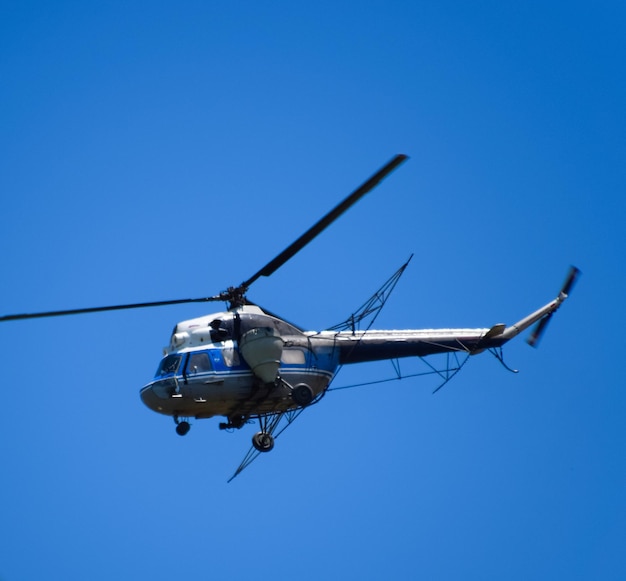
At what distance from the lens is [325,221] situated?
90.6ft

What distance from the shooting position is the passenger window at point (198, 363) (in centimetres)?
2990

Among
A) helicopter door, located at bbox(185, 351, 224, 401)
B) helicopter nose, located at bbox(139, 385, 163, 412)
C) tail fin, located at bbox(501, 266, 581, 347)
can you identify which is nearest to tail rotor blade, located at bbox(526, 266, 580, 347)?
tail fin, located at bbox(501, 266, 581, 347)

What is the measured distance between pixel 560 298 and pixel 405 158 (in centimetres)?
1462

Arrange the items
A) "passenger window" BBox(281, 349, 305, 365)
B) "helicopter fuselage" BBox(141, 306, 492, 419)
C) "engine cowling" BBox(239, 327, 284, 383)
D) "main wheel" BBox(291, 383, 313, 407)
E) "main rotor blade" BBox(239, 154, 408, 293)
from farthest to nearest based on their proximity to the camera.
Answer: "passenger window" BBox(281, 349, 305, 365) → "main wheel" BBox(291, 383, 313, 407) → "engine cowling" BBox(239, 327, 284, 383) → "helicopter fuselage" BBox(141, 306, 492, 419) → "main rotor blade" BBox(239, 154, 408, 293)

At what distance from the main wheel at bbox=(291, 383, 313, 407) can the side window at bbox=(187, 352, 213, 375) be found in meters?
2.63

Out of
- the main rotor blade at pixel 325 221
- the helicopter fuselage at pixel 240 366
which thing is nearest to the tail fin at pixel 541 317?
the helicopter fuselage at pixel 240 366

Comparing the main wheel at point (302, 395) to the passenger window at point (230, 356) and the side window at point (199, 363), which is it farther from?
the side window at point (199, 363)

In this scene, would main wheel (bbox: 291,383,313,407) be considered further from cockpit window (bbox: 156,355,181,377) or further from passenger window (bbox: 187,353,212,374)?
cockpit window (bbox: 156,355,181,377)

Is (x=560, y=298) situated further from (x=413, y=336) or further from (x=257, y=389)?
(x=257, y=389)

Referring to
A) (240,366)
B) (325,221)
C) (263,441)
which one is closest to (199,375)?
(240,366)

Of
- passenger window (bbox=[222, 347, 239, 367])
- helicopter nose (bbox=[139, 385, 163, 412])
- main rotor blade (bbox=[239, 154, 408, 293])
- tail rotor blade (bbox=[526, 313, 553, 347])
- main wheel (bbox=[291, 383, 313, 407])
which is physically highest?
tail rotor blade (bbox=[526, 313, 553, 347])

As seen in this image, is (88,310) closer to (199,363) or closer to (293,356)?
(199,363)

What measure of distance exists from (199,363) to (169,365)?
0.88 metres

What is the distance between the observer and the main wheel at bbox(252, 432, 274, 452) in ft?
102
